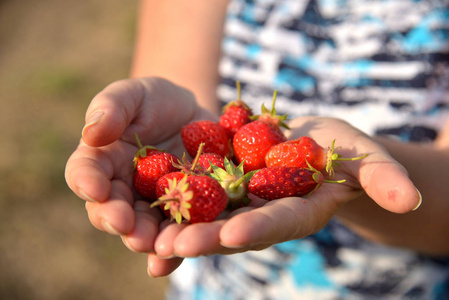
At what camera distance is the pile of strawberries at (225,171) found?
1105mm

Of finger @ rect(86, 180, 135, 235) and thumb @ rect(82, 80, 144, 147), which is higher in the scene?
thumb @ rect(82, 80, 144, 147)

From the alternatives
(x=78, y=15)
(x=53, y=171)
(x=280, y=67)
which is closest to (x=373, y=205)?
(x=280, y=67)

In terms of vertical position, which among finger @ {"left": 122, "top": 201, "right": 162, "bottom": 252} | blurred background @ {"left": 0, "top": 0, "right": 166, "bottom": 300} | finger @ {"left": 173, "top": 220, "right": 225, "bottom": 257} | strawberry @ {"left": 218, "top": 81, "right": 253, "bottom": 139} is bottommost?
blurred background @ {"left": 0, "top": 0, "right": 166, "bottom": 300}

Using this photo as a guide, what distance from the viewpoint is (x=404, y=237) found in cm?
164

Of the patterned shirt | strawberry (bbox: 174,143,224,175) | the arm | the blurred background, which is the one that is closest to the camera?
strawberry (bbox: 174,143,224,175)

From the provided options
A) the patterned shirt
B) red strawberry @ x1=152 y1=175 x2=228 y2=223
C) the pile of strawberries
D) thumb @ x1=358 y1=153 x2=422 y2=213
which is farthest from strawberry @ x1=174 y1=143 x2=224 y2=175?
the patterned shirt

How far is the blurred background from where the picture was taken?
305cm

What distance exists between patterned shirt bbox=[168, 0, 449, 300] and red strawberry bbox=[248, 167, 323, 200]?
0.62 metres

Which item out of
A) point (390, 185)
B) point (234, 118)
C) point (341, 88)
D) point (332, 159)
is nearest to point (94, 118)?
point (234, 118)

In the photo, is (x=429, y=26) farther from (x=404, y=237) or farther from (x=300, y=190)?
(x=300, y=190)

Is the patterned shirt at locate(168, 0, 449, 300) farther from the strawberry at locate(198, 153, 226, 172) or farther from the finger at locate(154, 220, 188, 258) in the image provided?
the finger at locate(154, 220, 188, 258)

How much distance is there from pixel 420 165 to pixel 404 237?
0.32 meters

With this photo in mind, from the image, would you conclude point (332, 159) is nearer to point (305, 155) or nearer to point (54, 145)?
point (305, 155)

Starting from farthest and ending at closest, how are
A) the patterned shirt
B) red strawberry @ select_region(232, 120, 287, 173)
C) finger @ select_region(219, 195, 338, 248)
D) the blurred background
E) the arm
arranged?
the blurred background → the arm → the patterned shirt → red strawberry @ select_region(232, 120, 287, 173) → finger @ select_region(219, 195, 338, 248)
